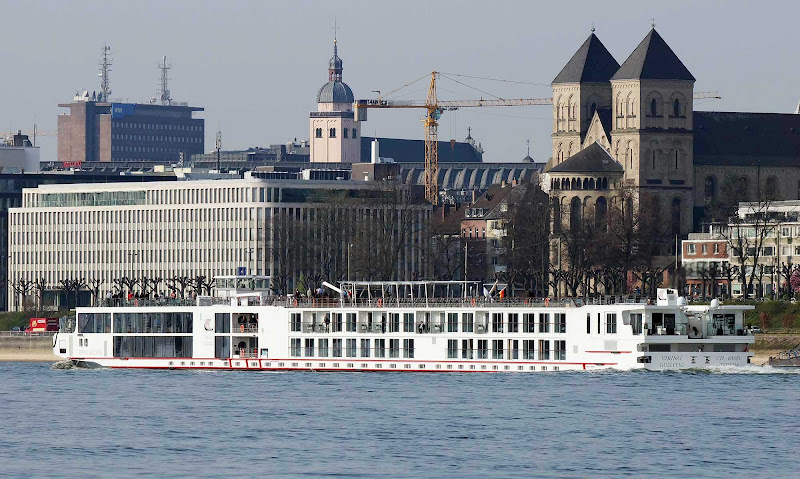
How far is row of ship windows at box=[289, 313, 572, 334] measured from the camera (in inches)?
4040

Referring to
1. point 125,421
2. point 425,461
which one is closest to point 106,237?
point 125,421

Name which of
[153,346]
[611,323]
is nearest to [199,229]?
[153,346]

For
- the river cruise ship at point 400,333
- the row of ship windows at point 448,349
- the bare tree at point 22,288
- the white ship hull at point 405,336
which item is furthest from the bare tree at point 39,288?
the row of ship windows at point 448,349

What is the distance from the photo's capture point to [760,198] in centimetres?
19800

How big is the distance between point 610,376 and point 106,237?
4168 inches

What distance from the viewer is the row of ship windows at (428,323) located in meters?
→ 103

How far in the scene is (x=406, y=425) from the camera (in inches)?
3164

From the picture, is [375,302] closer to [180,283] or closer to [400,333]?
[400,333]

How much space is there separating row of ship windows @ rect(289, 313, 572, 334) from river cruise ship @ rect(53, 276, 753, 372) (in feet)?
0.15

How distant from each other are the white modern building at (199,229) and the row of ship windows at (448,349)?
66326 millimetres

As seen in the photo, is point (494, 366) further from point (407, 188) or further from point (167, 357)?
point (407, 188)

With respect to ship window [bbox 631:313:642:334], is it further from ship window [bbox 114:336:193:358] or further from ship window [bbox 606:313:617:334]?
ship window [bbox 114:336:193:358]

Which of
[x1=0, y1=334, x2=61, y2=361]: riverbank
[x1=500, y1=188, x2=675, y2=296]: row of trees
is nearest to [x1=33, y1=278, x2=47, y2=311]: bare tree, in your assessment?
[x1=500, y1=188, x2=675, y2=296]: row of trees

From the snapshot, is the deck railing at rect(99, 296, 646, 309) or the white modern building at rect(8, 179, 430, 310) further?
the white modern building at rect(8, 179, 430, 310)
